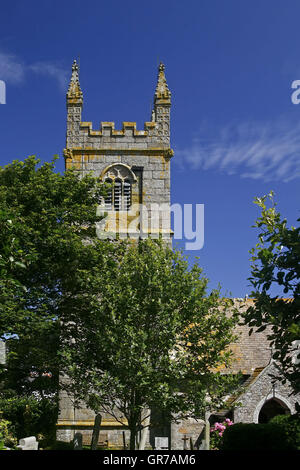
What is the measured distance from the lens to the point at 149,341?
18734 millimetres

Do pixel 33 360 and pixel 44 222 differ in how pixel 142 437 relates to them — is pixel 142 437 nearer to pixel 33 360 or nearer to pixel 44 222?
pixel 33 360

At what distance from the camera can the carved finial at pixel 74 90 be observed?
32.0 m

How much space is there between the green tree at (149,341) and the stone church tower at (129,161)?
8.86 m

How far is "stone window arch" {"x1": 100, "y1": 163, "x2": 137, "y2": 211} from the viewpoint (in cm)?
3016

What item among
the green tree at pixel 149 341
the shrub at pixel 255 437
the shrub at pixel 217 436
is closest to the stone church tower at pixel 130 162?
the green tree at pixel 149 341

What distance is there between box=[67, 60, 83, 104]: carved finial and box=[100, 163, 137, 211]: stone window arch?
505 centimetres

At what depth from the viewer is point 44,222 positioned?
22.0 metres

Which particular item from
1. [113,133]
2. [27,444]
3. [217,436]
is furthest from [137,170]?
[27,444]

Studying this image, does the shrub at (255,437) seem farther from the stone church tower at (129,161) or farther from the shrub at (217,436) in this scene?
the stone church tower at (129,161)

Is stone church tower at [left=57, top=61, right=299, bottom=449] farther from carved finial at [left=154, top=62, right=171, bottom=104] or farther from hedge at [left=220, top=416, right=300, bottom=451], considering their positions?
hedge at [left=220, top=416, right=300, bottom=451]

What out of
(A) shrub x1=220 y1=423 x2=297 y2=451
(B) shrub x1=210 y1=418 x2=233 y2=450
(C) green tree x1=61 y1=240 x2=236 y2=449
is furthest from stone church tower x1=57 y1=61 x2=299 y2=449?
(A) shrub x1=220 y1=423 x2=297 y2=451

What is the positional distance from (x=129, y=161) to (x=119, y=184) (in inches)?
63.6
